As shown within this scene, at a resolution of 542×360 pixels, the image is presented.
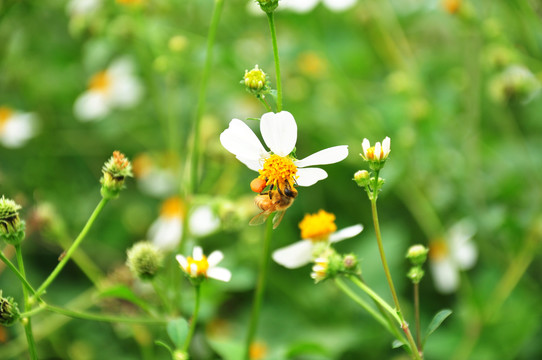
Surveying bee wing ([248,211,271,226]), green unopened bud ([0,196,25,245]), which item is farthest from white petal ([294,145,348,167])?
green unopened bud ([0,196,25,245])

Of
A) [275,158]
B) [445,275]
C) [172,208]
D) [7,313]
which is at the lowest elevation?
[7,313]

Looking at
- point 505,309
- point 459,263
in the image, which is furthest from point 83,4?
point 505,309

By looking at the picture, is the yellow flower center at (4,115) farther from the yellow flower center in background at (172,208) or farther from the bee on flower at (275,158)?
the bee on flower at (275,158)

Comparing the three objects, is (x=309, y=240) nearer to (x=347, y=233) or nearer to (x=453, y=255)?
(x=347, y=233)

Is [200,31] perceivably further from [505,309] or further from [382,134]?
[505,309]

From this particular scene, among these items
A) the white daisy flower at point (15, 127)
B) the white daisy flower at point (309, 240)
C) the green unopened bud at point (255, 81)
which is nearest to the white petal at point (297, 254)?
the white daisy flower at point (309, 240)

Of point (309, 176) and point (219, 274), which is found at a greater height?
point (309, 176)

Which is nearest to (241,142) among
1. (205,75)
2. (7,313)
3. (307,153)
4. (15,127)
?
(205,75)
